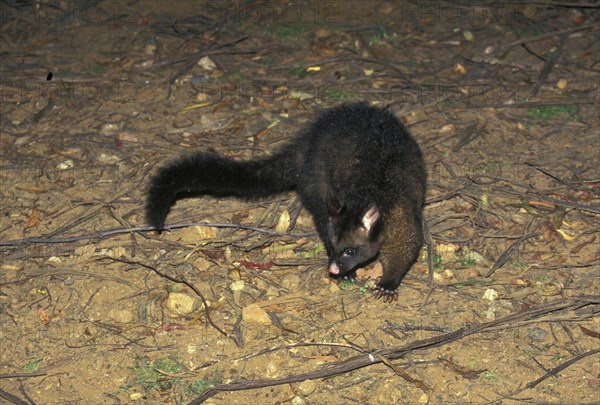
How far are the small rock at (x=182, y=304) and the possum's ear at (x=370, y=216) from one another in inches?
48.2

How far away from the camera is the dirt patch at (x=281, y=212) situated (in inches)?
188

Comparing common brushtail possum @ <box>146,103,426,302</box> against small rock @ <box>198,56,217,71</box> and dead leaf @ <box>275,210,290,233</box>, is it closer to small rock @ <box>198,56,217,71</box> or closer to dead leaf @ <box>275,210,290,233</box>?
dead leaf @ <box>275,210,290,233</box>

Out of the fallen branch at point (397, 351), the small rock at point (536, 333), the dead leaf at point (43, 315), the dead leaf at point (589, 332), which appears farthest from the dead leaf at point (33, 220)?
the dead leaf at point (589, 332)

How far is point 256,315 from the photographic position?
5.12 metres

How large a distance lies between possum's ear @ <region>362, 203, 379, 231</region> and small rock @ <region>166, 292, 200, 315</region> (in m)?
1.22

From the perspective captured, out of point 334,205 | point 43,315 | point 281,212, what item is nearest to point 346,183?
point 334,205

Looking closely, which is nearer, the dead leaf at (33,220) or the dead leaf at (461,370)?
the dead leaf at (461,370)

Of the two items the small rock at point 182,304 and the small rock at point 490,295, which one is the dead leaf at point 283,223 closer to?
the small rock at point 182,304

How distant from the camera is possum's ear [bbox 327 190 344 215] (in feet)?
16.9

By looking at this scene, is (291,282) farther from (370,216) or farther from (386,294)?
(370,216)

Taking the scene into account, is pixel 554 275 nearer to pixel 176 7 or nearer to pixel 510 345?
pixel 510 345

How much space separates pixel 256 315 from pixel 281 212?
120 centimetres

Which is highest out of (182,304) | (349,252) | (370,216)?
(370,216)

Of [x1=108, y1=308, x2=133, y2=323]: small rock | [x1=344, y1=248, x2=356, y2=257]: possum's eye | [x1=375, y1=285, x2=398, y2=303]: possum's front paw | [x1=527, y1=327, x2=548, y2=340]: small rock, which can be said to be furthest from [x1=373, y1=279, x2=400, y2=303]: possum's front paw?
[x1=108, y1=308, x2=133, y2=323]: small rock
